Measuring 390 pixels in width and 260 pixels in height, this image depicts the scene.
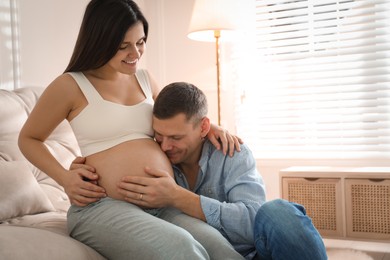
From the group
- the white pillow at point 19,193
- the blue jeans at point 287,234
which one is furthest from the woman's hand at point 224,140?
the white pillow at point 19,193

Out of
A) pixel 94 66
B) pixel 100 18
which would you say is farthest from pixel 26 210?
pixel 100 18

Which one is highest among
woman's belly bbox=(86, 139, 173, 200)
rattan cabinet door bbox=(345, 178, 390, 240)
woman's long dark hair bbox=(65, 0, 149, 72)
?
woman's long dark hair bbox=(65, 0, 149, 72)

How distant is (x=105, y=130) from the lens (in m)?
1.41

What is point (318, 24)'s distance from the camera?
3.47 meters

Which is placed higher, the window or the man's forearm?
the window

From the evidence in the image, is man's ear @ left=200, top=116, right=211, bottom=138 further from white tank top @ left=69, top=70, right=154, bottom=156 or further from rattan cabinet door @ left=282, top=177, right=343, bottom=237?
rattan cabinet door @ left=282, top=177, right=343, bottom=237

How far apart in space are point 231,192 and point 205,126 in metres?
0.24

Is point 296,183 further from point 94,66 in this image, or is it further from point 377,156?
point 94,66

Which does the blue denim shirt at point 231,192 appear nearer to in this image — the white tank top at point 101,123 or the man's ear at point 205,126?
the man's ear at point 205,126

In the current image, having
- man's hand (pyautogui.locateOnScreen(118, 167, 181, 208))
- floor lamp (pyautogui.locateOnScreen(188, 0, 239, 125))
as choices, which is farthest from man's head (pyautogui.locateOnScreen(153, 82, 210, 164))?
floor lamp (pyautogui.locateOnScreen(188, 0, 239, 125))

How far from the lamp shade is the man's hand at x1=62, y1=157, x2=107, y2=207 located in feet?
6.27

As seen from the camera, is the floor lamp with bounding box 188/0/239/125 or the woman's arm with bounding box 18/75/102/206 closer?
the woman's arm with bounding box 18/75/102/206

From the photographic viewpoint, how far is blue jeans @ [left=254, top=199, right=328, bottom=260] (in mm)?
1127

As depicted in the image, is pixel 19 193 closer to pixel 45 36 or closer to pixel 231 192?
pixel 231 192
